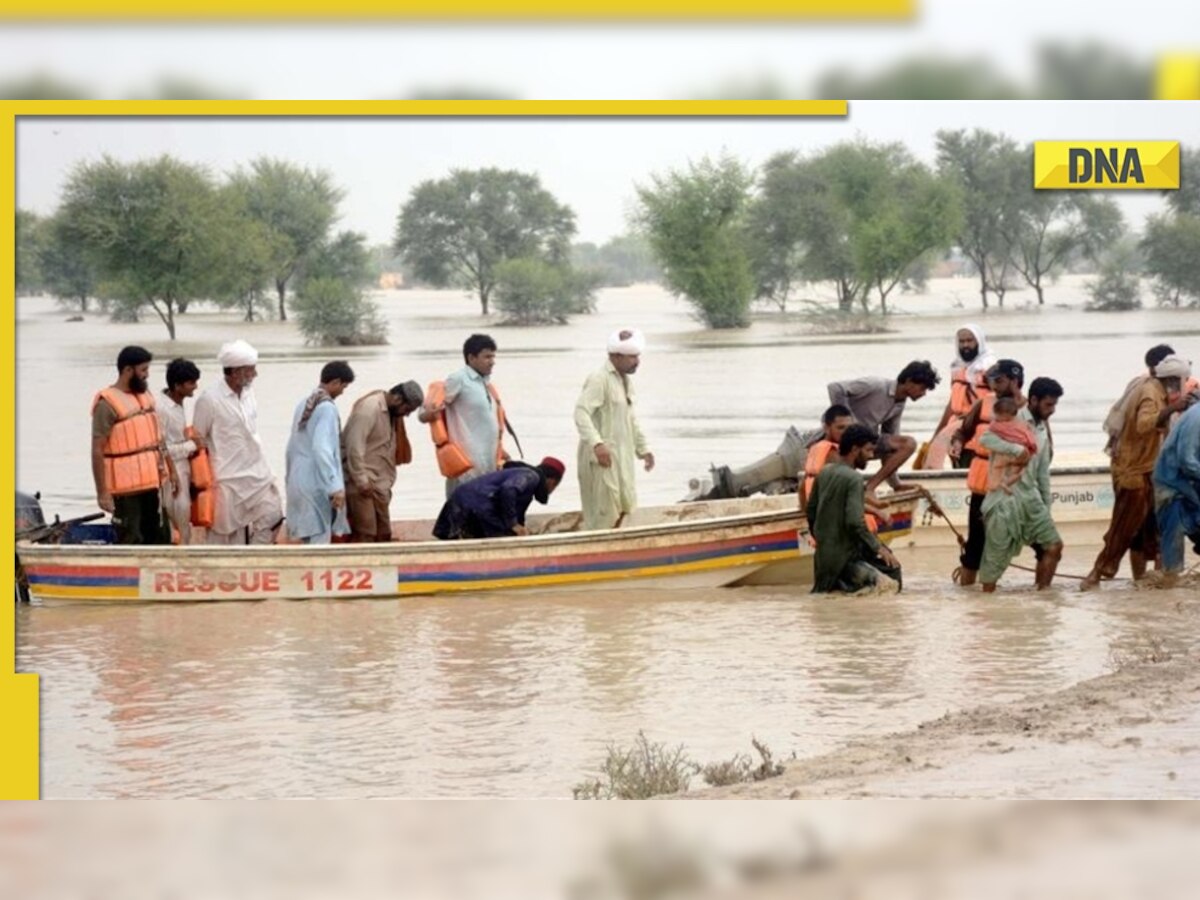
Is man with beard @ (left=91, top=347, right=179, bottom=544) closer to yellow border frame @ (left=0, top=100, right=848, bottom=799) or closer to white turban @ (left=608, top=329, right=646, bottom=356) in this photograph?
white turban @ (left=608, top=329, right=646, bottom=356)

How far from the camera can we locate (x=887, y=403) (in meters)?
13.0

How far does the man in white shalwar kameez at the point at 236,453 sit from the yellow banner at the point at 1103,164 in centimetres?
457

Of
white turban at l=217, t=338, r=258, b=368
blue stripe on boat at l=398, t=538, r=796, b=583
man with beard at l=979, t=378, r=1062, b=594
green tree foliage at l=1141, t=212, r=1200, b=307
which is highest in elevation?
green tree foliage at l=1141, t=212, r=1200, b=307

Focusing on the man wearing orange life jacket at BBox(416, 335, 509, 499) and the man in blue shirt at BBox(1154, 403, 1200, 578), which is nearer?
the man in blue shirt at BBox(1154, 403, 1200, 578)

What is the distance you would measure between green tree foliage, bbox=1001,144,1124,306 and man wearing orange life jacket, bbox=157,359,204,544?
923 cm

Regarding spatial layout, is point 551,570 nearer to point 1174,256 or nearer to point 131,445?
point 131,445

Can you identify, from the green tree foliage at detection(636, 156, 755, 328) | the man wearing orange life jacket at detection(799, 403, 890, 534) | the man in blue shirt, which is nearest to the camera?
the man in blue shirt

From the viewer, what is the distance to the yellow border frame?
7.60 metres

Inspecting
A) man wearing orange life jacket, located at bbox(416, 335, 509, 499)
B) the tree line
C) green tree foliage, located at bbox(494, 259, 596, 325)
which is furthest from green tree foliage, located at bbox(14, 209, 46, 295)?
green tree foliage, located at bbox(494, 259, 596, 325)

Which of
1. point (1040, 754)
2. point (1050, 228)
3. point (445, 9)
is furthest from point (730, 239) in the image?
point (445, 9)

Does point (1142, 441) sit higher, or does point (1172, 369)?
point (1172, 369)

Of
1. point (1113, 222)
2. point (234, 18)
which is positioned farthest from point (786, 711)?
point (1113, 222)

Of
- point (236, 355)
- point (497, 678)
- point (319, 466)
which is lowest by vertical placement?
point (497, 678)

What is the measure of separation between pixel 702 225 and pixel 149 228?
8.48m
